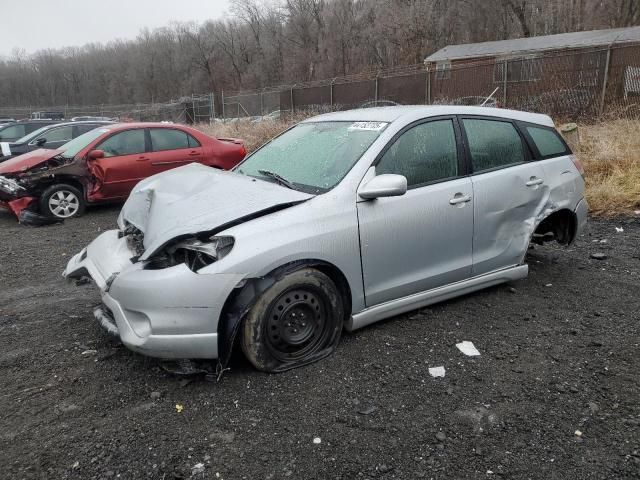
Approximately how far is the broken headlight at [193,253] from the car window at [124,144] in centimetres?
581

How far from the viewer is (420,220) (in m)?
3.48

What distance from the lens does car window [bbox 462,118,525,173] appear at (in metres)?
3.91

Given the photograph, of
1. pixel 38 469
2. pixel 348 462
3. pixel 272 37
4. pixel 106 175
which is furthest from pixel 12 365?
pixel 272 37

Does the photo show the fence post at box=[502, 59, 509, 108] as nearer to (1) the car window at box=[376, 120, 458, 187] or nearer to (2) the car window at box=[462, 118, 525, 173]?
(2) the car window at box=[462, 118, 525, 173]

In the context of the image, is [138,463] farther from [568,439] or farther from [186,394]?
[568,439]

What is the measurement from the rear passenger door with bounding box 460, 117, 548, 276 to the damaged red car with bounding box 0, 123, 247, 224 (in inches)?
231

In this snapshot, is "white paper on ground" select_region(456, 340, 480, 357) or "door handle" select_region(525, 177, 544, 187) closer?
"white paper on ground" select_region(456, 340, 480, 357)

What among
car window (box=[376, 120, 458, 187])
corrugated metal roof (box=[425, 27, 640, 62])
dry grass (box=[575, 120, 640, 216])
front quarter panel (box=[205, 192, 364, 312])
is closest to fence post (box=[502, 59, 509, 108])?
dry grass (box=[575, 120, 640, 216])

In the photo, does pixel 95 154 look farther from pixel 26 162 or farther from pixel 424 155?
pixel 424 155

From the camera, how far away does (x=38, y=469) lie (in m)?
2.32

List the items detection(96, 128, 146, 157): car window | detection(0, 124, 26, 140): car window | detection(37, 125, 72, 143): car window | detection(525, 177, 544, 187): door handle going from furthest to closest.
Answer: detection(0, 124, 26, 140): car window, detection(37, 125, 72, 143): car window, detection(96, 128, 146, 157): car window, detection(525, 177, 544, 187): door handle

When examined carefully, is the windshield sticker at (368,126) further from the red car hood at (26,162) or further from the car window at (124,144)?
the red car hood at (26,162)

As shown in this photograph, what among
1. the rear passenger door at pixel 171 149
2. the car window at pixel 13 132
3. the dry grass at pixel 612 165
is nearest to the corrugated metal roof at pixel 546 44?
the dry grass at pixel 612 165

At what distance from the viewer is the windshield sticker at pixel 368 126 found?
359cm
